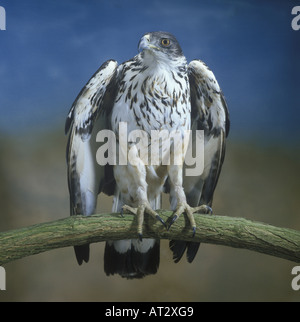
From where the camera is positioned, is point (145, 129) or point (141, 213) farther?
point (145, 129)

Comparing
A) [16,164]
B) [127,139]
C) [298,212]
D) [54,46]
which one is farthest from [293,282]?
[54,46]

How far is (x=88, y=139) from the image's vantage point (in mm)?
2445

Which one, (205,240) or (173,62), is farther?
(173,62)

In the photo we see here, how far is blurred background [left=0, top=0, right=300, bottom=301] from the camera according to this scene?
2633mm

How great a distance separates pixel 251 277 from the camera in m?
2.85

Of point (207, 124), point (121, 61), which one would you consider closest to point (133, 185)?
point (207, 124)

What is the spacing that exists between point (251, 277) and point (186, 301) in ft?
1.67

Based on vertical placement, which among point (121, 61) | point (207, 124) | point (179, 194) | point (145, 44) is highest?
point (121, 61)

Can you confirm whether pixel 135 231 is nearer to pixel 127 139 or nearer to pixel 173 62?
pixel 127 139

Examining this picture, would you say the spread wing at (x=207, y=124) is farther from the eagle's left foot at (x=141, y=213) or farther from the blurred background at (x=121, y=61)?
the eagle's left foot at (x=141, y=213)

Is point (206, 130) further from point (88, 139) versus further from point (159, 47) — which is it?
point (88, 139)

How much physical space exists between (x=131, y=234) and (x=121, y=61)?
3.89 feet

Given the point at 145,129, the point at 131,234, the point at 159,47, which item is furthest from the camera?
the point at 145,129

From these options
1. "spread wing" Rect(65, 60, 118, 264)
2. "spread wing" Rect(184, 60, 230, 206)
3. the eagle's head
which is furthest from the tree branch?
the eagle's head
